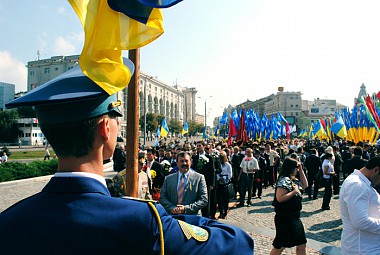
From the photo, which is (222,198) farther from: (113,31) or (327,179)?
(113,31)

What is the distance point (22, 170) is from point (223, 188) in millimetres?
12374

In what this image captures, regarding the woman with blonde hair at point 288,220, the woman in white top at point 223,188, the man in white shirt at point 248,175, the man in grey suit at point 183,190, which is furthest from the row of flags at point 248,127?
the woman with blonde hair at point 288,220

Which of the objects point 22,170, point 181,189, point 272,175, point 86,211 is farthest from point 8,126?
point 86,211

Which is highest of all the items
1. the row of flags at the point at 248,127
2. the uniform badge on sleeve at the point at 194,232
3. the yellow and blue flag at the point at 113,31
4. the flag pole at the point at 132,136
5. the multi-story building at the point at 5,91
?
the multi-story building at the point at 5,91

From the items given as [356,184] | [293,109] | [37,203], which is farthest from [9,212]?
[293,109]

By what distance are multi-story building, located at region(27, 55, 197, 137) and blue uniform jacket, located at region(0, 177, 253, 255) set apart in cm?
3520

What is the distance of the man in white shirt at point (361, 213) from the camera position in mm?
3260

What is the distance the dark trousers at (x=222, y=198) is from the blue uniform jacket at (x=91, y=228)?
807 cm

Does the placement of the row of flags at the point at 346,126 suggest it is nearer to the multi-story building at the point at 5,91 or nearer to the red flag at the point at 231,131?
the red flag at the point at 231,131

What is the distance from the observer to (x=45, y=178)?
1703 centimetres

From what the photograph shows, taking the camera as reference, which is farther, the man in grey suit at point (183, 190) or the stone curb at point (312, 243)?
the stone curb at point (312, 243)

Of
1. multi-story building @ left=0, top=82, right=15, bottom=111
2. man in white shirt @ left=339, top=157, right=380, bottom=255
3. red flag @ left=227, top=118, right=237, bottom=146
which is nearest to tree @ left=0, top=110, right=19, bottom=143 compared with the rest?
→ multi-story building @ left=0, top=82, right=15, bottom=111

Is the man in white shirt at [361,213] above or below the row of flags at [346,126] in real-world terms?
below

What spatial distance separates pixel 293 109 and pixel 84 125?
127m
